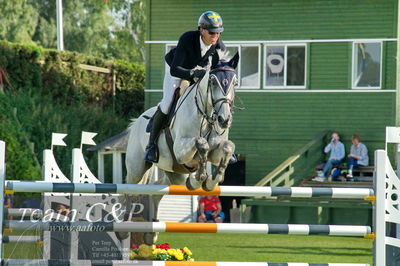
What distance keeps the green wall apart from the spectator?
100 cm

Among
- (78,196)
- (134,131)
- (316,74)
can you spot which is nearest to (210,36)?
(134,131)

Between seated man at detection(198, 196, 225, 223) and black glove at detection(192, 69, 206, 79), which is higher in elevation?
black glove at detection(192, 69, 206, 79)

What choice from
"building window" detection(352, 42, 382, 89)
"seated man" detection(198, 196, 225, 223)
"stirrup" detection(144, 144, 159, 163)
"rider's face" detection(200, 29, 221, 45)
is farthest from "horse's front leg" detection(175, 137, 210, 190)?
"building window" detection(352, 42, 382, 89)

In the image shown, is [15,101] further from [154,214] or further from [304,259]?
[154,214]

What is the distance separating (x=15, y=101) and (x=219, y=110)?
51.8ft

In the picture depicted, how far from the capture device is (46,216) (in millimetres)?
8539

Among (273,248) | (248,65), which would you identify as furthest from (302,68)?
(273,248)

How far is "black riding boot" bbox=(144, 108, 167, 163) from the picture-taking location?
26.7 ft

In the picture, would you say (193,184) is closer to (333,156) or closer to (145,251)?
(145,251)

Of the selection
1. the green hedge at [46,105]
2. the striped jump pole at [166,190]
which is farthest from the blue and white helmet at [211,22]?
the green hedge at [46,105]

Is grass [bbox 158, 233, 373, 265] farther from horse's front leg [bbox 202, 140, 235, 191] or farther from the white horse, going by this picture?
horse's front leg [bbox 202, 140, 235, 191]

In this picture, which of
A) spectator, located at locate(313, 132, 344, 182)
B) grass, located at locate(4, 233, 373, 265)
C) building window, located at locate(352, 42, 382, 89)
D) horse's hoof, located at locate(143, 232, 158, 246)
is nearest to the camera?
horse's hoof, located at locate(143, 232, 158, 246)

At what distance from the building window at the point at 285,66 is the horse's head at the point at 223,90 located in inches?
561

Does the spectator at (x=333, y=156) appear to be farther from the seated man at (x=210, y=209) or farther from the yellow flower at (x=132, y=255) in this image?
the yellow flower at (x=132, y=255)
